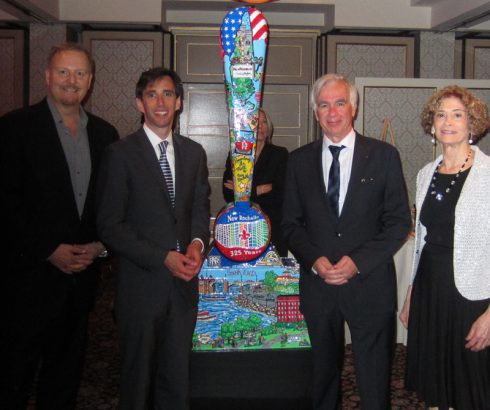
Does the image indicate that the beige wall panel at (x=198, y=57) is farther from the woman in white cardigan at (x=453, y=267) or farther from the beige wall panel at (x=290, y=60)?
the woman in white cardigan at (x=453, y=267)

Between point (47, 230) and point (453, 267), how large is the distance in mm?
1268

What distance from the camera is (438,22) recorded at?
4914 mm

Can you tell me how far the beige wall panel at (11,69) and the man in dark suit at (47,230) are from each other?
151 inches

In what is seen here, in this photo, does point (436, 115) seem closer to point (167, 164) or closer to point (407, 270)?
point (167, 164)

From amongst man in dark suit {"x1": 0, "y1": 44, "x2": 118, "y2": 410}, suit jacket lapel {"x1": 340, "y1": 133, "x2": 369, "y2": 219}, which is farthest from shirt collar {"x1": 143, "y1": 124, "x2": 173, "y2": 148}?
suit jacket lapel {"x1": 340, "y1": 133, "x2": 369, "y2": 219}

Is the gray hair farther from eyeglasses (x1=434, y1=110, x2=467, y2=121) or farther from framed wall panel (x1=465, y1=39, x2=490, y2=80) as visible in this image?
framed wall panel (x1=465, y1=39, x2=490, y2=80)

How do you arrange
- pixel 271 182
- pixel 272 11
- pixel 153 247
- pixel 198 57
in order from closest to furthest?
pixel 153 247 < pixel 271 182 < pixel 272 11 < pixel 198 57

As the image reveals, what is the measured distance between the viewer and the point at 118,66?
17.3ft

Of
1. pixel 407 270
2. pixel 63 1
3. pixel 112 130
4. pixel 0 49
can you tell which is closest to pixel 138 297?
pixel 112 130

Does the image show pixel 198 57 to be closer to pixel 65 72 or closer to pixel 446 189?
pixel 65 72

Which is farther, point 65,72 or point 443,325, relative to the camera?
point 65,72

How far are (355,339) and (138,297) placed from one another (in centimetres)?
72

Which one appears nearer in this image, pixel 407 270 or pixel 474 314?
pixel 474 314

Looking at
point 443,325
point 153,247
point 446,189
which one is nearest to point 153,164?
point 153,247
